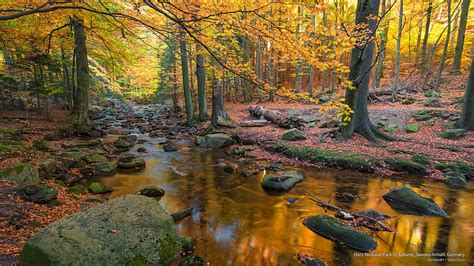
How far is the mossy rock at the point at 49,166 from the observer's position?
721cm

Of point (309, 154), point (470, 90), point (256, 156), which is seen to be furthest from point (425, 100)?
point (256, 156)

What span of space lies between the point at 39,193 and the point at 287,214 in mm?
5588

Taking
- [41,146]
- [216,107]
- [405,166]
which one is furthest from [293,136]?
[41,146]

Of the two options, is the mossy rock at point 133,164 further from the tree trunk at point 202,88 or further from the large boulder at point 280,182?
the tree trunk at point 202,88

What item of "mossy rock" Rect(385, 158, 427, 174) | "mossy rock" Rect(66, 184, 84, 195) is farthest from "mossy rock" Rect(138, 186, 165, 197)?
"mossy rock" Rect(385, 158, 427, 174)

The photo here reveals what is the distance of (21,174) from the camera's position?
20.0ft

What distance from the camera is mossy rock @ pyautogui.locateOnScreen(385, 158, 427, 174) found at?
8.46m

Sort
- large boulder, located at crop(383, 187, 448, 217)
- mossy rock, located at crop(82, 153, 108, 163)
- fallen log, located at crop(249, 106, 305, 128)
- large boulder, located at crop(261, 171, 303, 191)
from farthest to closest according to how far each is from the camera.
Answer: fallen log, located at crop(249, 106, 305, 128)
mossy rock, located at crop(82, 153, 108, 163)
large boulder, located at crop(261, 171, 303, 191)
large boulder, located at crop(383, 187, 448, 217)

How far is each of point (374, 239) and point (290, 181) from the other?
3.15 metres

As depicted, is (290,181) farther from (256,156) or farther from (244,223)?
(256,156)

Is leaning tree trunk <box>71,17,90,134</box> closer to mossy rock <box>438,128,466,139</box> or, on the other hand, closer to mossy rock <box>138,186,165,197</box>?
mossy rock <box>138,186,165,197</box>

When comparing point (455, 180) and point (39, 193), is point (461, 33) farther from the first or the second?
point (39, 193)

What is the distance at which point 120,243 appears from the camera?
3537 millimetres

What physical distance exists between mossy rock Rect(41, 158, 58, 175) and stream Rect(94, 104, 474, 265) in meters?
1.40
